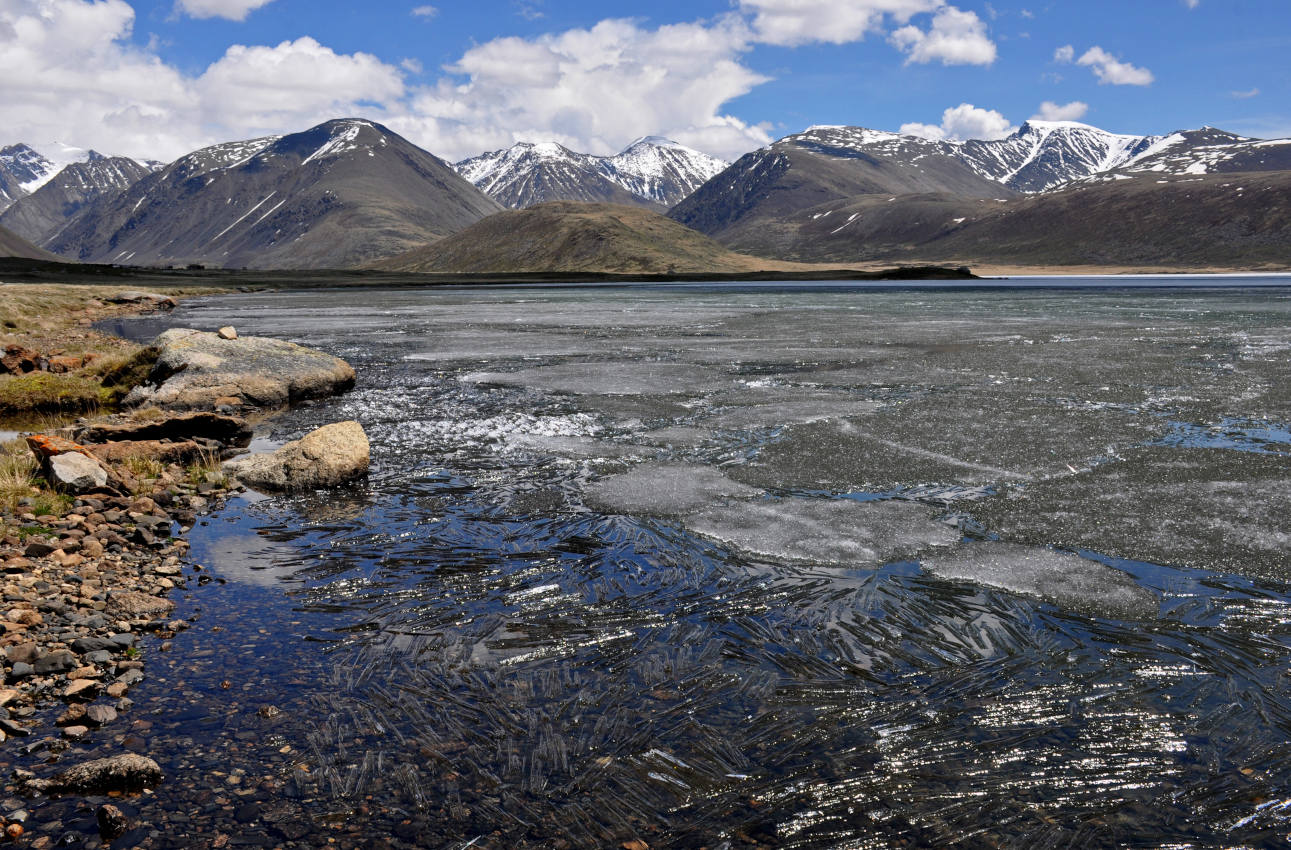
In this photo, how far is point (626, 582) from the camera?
352 inches

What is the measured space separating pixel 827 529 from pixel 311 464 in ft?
26.9

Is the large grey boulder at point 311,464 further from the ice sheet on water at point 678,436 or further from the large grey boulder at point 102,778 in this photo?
the large grey boulder at point 102,778

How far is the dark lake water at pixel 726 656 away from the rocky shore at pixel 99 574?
28cm

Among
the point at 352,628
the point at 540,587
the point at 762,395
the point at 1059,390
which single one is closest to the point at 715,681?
the point at 540,587

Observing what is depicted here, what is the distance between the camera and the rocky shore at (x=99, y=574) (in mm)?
5474

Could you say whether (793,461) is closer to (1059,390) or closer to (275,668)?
(275,668)

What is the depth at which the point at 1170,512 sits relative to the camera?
35.7ft

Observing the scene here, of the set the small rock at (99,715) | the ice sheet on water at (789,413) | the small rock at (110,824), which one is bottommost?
the small rock at (110,824)

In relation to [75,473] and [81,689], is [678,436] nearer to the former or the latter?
[75,473]

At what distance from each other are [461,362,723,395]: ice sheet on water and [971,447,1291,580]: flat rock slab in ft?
36.3

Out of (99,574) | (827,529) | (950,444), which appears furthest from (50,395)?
(950,444)

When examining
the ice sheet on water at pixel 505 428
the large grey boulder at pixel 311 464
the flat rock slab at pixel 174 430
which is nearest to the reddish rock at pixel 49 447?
the large grey boulder at pixel 311 464

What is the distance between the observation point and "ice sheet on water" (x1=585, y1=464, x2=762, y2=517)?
11.6 meters

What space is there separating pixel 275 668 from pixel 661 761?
3.54 m
